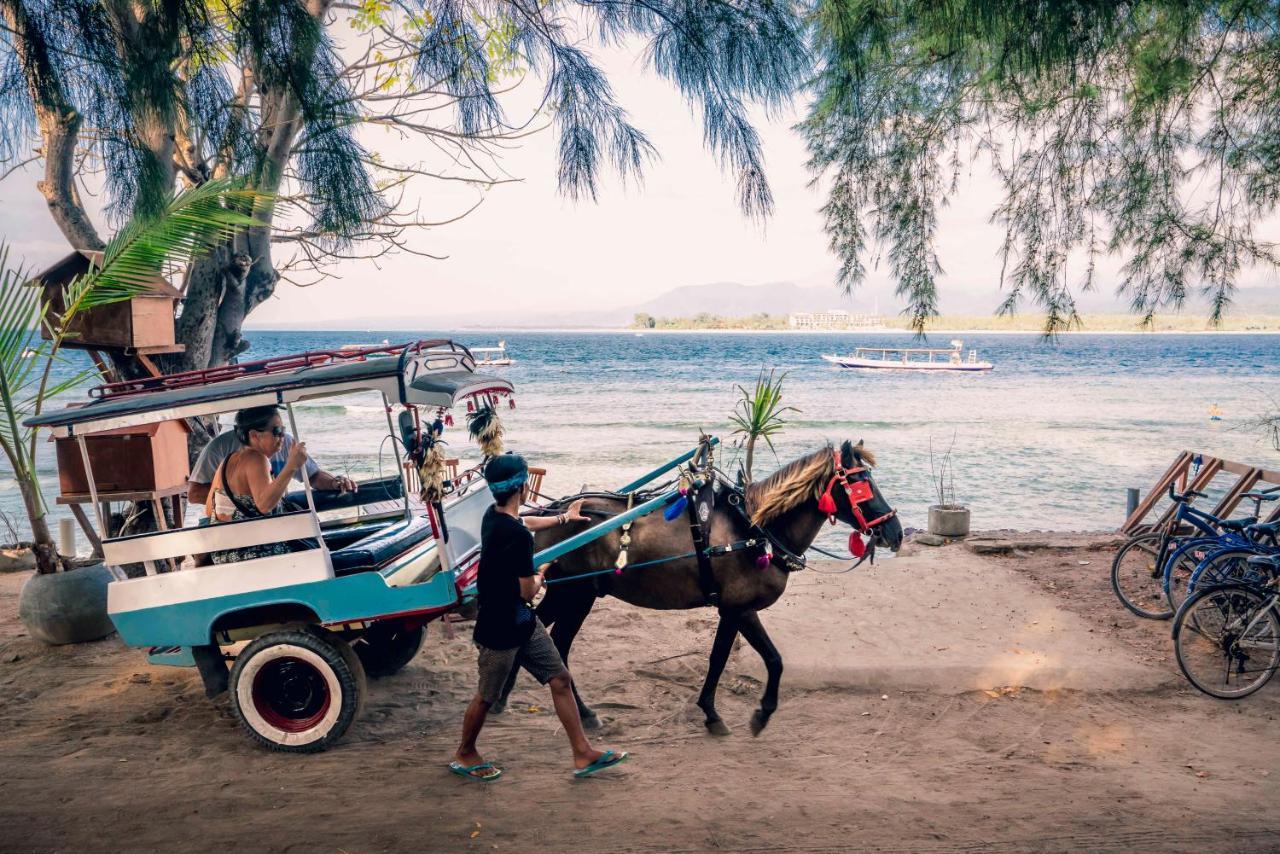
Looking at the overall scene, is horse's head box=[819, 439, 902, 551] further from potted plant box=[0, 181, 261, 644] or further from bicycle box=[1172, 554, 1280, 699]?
potted plant box=[0, 181, 261, 644]

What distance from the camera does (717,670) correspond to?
5.45m

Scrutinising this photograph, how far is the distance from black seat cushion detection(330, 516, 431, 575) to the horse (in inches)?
40.3

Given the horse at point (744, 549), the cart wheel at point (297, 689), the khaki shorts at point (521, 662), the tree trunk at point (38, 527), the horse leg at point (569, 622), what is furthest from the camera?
the tree trunk at point (38, 527)

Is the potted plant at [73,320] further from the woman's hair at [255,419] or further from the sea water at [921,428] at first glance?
the sea water at [921,428]

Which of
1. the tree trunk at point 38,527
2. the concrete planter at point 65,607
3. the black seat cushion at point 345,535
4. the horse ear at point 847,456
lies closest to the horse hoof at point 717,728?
the horse ear at point 847,456

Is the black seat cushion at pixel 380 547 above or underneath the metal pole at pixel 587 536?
underneath

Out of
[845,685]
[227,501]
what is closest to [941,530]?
[845,685]

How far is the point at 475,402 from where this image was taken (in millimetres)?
5719

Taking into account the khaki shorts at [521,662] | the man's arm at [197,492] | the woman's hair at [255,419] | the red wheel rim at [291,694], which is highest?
the woman's hair at [255,419]

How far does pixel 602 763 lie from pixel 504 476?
1.77 metres

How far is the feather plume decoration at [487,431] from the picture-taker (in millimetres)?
5305

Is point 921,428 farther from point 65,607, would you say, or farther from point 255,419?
point 255,419

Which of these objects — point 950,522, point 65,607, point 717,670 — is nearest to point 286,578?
point 717,670

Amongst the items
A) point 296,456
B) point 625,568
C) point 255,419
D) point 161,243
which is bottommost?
point 625,568
